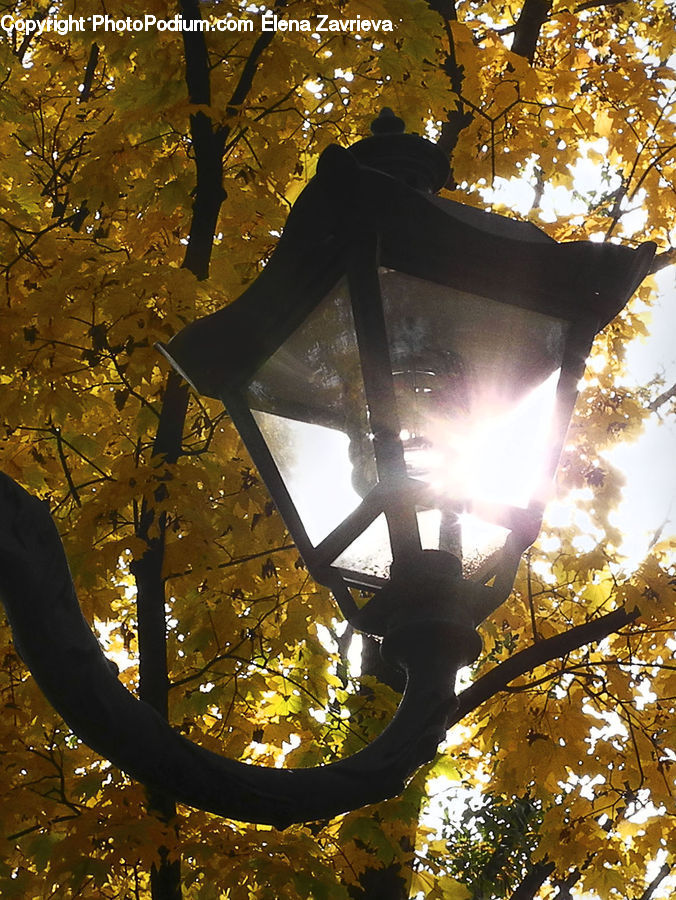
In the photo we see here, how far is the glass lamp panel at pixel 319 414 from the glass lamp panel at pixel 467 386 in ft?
0.27

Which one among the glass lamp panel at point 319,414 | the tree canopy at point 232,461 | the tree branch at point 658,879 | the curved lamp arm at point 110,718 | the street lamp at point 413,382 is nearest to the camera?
the curved lamp arm at point 110,718

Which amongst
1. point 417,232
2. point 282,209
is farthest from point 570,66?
point 417,232

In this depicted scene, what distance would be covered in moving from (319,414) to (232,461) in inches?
88.2

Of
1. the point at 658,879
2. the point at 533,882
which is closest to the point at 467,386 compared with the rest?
the point at 533,882

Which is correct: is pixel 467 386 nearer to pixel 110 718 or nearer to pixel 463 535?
pixel 463 535

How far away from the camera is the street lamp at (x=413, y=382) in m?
1.58

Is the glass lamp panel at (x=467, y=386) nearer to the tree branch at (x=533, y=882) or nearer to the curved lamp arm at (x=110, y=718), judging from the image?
the curved lamp arm at (x=110, y=718)

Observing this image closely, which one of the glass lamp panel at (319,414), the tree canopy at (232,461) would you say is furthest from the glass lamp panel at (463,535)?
the tree canopy at (232,461)

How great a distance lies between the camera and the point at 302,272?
1.73 meters

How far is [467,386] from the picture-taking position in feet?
5.70

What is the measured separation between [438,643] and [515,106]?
455 centimetres

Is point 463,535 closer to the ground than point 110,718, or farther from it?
farther from it

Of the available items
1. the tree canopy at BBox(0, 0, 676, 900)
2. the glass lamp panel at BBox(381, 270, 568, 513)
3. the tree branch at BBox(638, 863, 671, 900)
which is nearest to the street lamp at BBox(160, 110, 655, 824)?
the glass lamp panel at BBox(381, 270, 568, 513)

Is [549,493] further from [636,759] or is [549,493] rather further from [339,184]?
[636,759]
